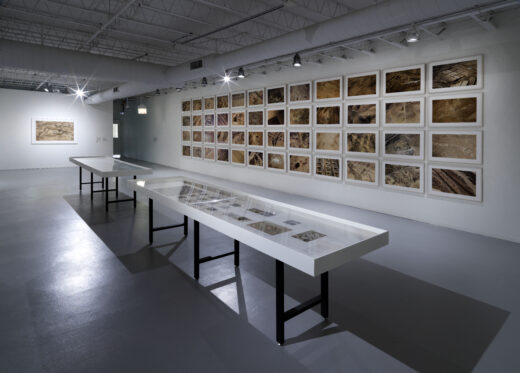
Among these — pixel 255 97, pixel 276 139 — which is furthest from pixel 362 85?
pixel 255 97

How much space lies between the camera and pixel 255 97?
1188cm

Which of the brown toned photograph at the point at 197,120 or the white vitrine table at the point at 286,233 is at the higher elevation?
the brown toned photograph at the point at 197,120

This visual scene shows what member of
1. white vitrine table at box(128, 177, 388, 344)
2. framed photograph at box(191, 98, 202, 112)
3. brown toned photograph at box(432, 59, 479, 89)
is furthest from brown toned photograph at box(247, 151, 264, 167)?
white vitrine table at box(128, 177, 388, 344)

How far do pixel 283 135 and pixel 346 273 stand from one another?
6726 mm

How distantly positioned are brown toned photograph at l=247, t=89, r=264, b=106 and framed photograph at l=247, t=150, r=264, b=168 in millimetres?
1620

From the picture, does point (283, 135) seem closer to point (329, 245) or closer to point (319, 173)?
point (319, 173)

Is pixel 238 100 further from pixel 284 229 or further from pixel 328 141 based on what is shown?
pixel 284 229

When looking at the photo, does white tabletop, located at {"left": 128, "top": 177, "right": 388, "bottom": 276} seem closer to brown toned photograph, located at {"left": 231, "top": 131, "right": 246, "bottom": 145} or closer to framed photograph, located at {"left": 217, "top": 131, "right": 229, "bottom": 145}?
brown toned photograph, located at {"left": 231, "top": 131, "right": 246, "bottom": 145}

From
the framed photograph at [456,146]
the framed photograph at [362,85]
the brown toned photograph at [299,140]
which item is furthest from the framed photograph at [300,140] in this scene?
the framed photograph at [456,146]

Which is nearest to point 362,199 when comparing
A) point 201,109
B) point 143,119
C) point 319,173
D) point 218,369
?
point 319,173

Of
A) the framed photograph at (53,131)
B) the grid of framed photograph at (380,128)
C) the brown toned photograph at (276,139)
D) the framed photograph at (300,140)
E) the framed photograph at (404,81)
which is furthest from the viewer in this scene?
the framed photograph at (53,131)

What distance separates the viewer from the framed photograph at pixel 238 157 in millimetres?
12703

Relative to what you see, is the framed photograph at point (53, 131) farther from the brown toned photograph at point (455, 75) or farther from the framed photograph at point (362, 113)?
the brown toned photograph at point (455, 75)

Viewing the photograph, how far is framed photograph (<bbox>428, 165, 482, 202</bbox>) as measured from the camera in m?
6.64
